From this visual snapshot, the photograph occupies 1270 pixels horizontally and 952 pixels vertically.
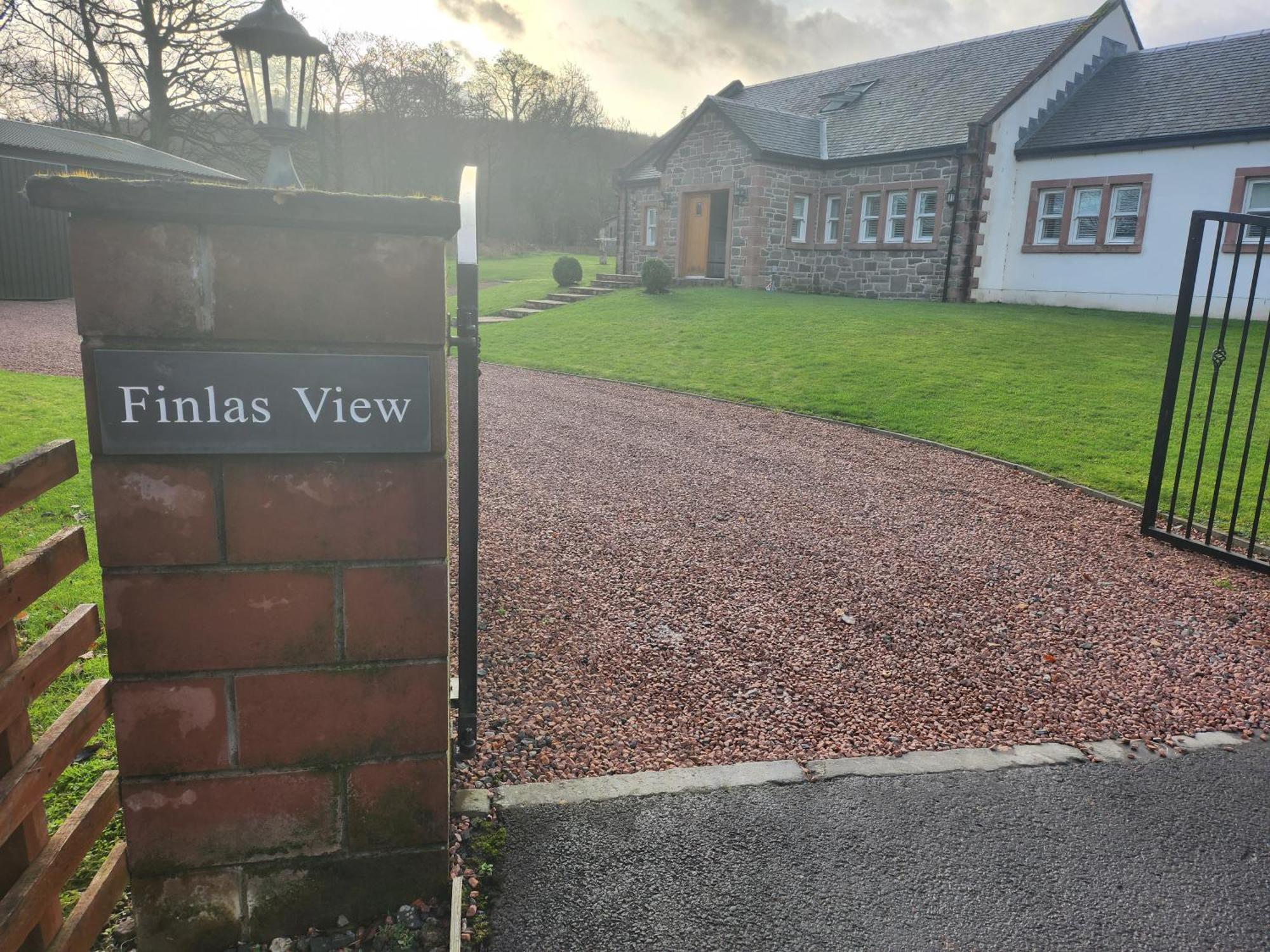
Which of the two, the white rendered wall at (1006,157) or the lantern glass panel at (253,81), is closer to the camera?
the lantern glass panel at (253,81)

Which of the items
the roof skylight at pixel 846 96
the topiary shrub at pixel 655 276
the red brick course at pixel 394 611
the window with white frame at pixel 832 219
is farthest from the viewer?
the roof skylight at pixel 846 96

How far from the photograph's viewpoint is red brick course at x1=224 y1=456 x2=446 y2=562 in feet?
6.81

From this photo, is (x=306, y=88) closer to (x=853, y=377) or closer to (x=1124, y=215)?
(x=853, y=377)

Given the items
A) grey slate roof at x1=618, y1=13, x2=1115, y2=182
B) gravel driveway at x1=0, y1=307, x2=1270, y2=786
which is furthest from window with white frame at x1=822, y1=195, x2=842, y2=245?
gravel driveway at x1=0, y1=307, x2=1270, y2=786

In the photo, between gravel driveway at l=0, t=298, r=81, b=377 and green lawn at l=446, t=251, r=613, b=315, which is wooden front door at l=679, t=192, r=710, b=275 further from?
gravel driveway at l=0, t=298, r=81, b=377

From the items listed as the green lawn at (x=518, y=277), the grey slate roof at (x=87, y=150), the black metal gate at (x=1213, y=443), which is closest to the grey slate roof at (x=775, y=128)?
the green lawn at (x=518, y=277)

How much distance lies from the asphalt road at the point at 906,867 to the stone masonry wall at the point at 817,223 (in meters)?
19.8

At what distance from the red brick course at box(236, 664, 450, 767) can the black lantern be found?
3.77 meters

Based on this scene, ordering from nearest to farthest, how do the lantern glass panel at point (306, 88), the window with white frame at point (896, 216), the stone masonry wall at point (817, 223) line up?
the lantern glass panel at point (306, 88) < the stone masonry wall at point (817, 223) < the window with white frame at point (896, 216)

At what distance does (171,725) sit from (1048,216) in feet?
73.1

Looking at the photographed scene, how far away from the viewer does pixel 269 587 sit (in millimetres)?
2127

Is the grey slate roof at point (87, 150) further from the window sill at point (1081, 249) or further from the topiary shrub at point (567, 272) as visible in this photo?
the window sill at point (1081, 249)

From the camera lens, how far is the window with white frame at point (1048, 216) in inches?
794

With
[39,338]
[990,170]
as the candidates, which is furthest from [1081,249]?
[39,338]
